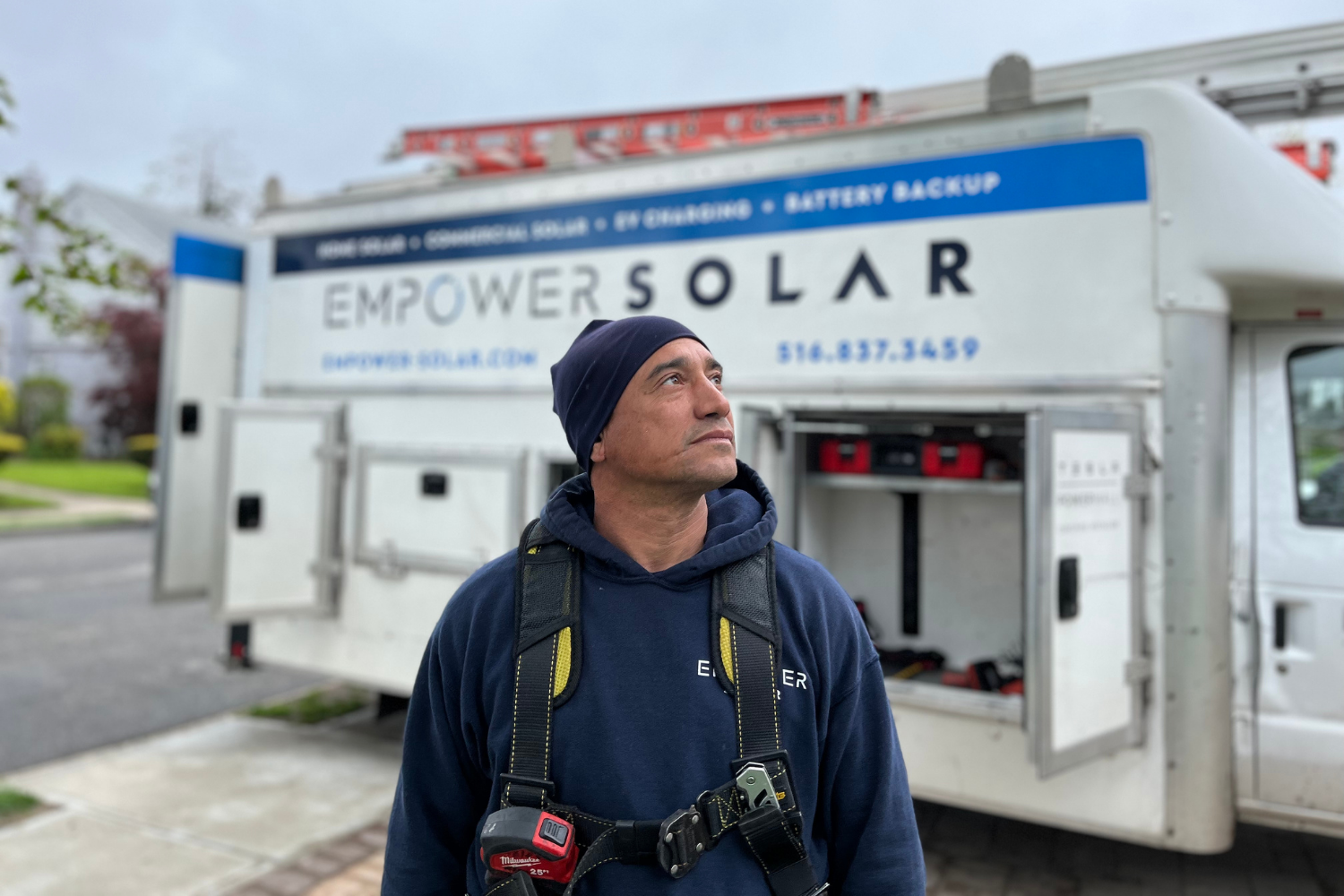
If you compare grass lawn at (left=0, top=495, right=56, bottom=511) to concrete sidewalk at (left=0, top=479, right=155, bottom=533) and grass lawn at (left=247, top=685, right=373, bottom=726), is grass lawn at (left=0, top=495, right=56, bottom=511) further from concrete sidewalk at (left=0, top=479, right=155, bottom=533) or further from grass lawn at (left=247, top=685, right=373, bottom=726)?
grass lawn at (left=247, top=685, right=373, bottom=726)

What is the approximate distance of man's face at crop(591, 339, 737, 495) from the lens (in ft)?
4.88

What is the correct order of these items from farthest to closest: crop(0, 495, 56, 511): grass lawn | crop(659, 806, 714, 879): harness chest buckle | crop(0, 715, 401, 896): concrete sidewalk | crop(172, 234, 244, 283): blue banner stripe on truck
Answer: crop(0, 495, 56, 511): grass lawn, crop(172, 234, 244, 283): blue banner stripe on truck, crop(0, 715, 401, 896): concrete sidewalk, crop(659, 806, 714, 879): harness chest buckle

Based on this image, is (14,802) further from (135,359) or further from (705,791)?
(135,359)

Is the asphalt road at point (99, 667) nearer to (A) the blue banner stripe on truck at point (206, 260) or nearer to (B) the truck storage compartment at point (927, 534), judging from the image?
(A) the blue banner stripe on truck at point (206, 260)

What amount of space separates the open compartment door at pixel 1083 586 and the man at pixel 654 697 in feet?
5.87

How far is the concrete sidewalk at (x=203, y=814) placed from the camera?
3.86m

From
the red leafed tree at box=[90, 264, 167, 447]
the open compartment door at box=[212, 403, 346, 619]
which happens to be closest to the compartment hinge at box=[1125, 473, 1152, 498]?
the open compartment door at box=[212, 403, 346, 619]

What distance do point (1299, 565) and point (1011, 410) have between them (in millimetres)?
1203

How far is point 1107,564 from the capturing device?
3.34 metres

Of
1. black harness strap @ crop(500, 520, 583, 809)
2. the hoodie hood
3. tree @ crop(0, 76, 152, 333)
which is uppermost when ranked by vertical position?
tree @ crop(0, 76, 152, 333)

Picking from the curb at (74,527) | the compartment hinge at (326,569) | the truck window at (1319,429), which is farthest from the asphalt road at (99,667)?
the truck window at (1319,429)

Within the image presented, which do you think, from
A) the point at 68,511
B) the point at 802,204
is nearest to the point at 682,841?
the point at 802,204

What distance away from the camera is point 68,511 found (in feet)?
57.8

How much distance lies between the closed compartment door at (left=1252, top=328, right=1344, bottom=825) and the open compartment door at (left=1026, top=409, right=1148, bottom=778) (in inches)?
20.4
